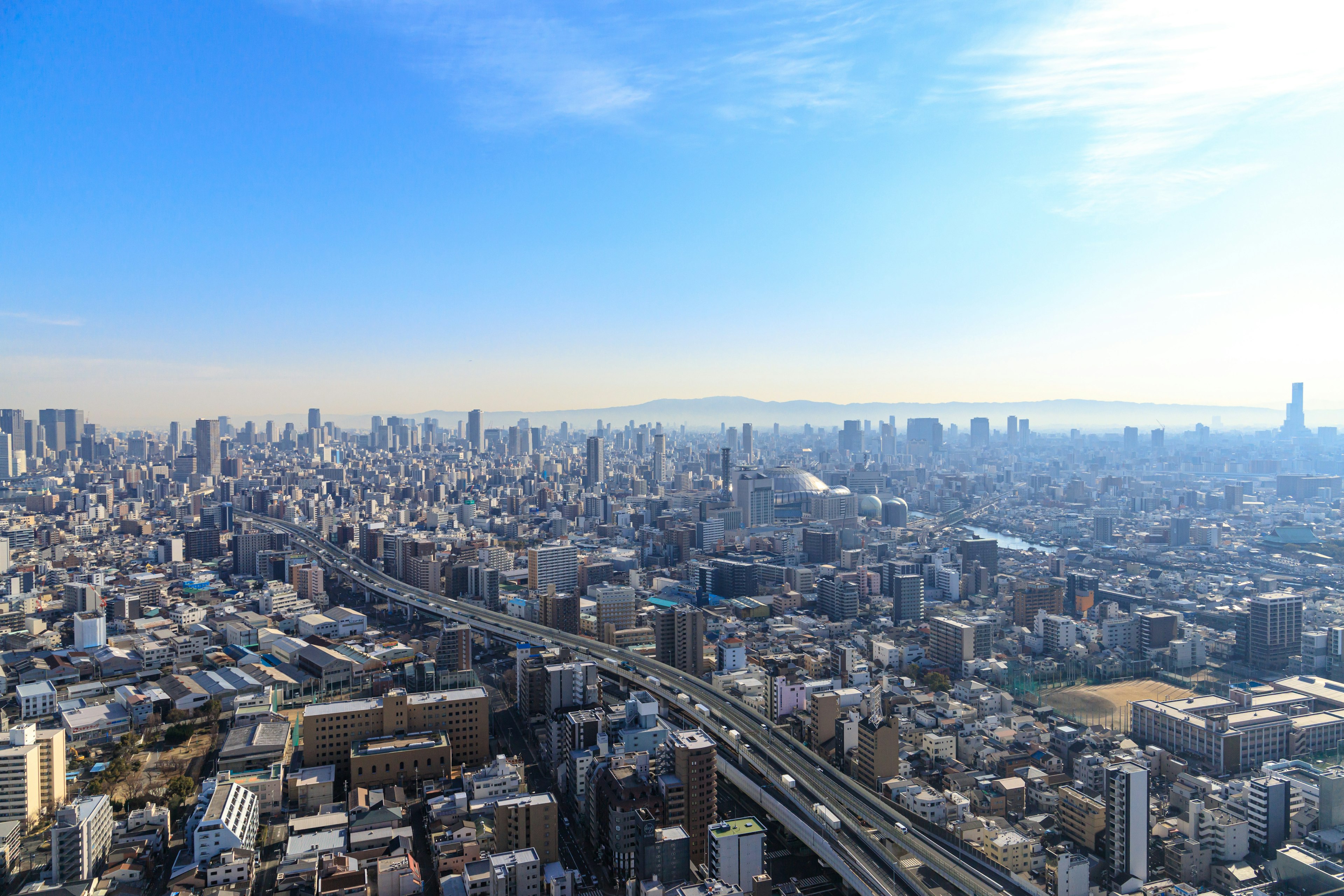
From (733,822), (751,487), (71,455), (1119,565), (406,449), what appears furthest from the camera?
(406,449)

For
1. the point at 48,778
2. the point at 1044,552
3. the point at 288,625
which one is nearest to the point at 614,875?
the point at 48,778

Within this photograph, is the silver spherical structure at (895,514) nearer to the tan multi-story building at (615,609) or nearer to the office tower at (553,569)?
the office tower at (553,569)

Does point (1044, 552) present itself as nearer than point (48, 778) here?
No

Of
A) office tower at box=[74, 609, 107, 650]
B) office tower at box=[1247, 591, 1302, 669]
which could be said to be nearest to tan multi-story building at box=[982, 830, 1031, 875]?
office tower at box=[1247, 591, 1302, 669]

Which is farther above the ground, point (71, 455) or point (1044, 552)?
point (71, 455)

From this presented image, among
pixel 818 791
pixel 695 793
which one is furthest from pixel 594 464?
pixel 695 793

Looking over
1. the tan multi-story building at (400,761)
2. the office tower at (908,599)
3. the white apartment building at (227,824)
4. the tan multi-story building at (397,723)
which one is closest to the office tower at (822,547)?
the office tower at (908,599)

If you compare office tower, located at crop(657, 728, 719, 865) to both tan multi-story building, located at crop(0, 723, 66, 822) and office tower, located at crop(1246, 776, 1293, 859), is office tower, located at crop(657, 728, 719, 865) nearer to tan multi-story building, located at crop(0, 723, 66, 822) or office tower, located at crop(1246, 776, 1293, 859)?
office tower, located at crop(1246, 776, 1293, 859)

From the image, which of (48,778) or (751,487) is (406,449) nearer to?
(751,487)
